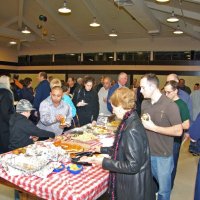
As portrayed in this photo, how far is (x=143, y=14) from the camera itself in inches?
342

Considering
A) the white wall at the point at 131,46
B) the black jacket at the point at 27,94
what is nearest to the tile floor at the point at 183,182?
the black jacket at the point at 27,94

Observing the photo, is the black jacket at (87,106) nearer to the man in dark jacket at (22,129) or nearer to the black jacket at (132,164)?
the man in dark jacket at (22,129)

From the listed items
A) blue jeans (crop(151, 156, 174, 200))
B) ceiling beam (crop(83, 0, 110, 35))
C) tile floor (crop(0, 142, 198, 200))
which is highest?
ceiling beam (crop(83, 0, 110, 35))

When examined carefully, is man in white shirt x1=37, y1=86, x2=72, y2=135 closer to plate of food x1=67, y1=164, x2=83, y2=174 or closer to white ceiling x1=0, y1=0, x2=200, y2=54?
plate of food x1=67, y1=164, x2=83, y2=174

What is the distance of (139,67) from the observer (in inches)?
520

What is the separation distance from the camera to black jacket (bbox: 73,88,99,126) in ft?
15.1

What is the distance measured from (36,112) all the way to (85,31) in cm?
830

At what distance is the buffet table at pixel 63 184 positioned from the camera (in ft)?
6.35

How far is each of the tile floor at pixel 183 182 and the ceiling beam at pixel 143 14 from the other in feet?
14.0

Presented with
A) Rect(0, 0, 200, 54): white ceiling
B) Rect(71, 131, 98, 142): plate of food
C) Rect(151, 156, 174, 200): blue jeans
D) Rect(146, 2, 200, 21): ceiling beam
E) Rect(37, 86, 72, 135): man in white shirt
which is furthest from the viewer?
Rect(0, 0, 200, 54): white ceiling

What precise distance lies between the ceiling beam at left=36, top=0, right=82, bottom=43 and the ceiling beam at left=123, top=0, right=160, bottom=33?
3.50 metres

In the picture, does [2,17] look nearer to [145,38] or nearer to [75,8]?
[75,8]

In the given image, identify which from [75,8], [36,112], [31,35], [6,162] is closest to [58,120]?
[6,162]

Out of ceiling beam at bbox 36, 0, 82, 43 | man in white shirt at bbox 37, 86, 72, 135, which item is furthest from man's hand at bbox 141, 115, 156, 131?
ceiling beam at bbox 36, 0, 82, 43
